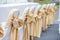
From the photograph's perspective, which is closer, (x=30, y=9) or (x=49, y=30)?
(x=30, y=9)

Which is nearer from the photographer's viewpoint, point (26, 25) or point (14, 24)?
point (14, 24)

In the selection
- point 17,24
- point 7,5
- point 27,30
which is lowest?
point 27,30

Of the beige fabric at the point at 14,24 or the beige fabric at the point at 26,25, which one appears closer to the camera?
the beige fabric at the point at 14,24

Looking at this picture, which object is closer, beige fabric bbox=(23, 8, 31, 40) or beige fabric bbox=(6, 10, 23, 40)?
beige fabric bbox=(6, 10, 23, 40)

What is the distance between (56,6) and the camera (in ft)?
7.04

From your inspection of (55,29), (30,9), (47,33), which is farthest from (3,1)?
(55,29)

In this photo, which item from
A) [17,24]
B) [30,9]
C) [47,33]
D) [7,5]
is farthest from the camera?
[47,33]

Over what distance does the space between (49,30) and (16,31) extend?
0.86 meters

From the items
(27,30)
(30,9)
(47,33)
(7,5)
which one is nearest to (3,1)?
(7,5)

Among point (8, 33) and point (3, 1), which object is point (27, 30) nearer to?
point (8, 33)

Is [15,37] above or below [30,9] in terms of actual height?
below

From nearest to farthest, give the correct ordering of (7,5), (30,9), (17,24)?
(7,5), (17,24), (30,9)

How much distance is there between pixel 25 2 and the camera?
1.45m

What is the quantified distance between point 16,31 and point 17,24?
68 millimetres
